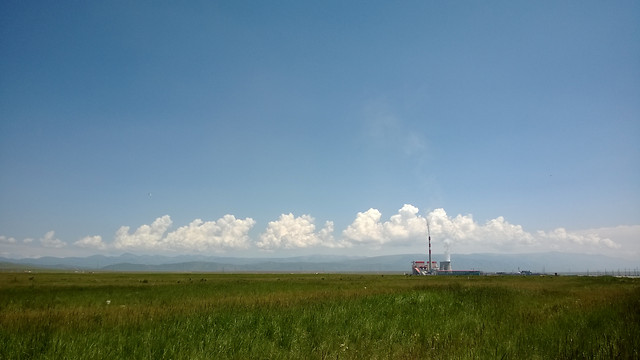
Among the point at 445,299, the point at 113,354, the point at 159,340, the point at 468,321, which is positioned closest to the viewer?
the point at 113,354

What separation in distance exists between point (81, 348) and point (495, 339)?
9.32m

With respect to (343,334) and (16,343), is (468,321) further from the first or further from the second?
(16,343)

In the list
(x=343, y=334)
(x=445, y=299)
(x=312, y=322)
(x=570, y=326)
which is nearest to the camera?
(x=343, y=334)

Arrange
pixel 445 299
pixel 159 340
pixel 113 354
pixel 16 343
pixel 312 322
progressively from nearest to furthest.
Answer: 1. pixel 113 354
2. pixel 16 343
3. pixel 159 340
4. pixel 312 322
5. pixel 445 299

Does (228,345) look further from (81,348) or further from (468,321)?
(468,321)

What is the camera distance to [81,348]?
7.21 meters

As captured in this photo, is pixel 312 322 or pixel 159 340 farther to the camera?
pixel 312 322

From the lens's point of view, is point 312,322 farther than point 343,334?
Yes

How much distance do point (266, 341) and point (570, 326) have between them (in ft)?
28.5

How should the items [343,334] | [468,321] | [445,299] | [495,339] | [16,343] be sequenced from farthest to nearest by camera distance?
[445,299], [468,321], [343,334], [495,339], [16,343]

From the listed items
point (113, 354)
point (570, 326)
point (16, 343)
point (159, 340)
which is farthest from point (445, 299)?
point (16, 343)

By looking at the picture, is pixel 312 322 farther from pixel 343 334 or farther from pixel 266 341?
pixel 266 341

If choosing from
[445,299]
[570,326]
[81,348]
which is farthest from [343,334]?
[445,299]

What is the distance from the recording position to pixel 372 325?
34.4 ft
